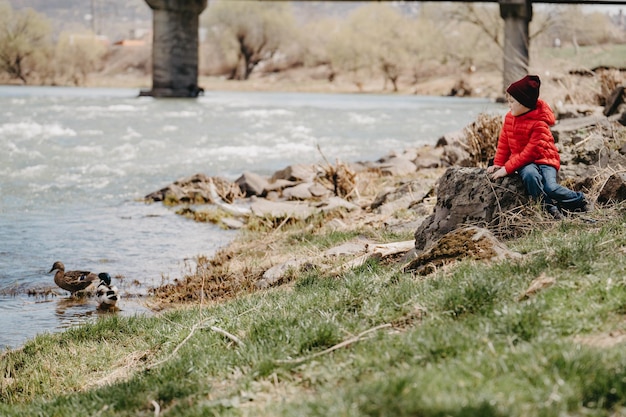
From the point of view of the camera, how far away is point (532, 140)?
794 cm

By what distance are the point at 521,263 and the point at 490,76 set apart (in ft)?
227

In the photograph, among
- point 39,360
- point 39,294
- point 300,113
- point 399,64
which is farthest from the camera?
point 399,64

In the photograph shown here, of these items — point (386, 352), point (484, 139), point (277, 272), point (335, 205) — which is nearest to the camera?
point (386, 352)

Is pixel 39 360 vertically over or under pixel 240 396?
under

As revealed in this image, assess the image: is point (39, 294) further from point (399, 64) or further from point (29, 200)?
point (399, 64)

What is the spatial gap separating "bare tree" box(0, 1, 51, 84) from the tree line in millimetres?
93

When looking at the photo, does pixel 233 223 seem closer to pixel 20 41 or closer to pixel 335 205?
pixel 335 205

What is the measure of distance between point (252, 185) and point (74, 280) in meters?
7.40

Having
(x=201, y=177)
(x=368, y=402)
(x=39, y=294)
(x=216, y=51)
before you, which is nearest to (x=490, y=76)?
(x=216, y=51)

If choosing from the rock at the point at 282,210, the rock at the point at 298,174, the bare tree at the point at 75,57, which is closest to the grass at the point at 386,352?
the rock at the point at 282,210

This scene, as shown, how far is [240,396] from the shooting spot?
4.70 m

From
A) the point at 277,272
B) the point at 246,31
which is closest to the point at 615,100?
the point at 277,272

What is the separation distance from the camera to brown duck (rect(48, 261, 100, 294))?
9500 millimetres

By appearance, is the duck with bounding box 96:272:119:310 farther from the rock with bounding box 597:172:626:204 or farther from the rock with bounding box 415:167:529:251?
the rock with bounding box 597:172:626:204
